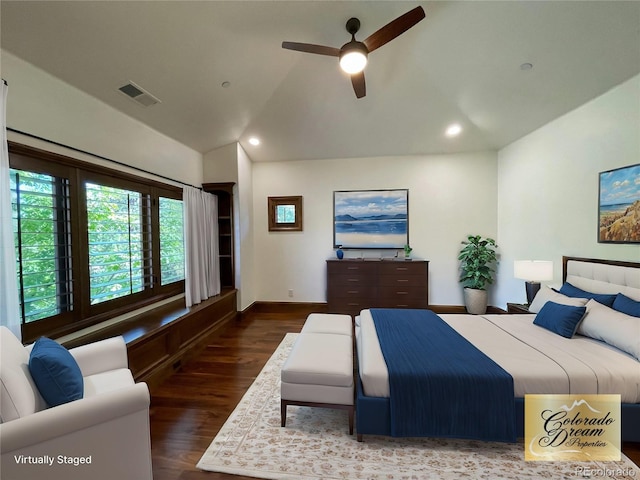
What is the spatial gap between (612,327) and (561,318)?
309 millimetres

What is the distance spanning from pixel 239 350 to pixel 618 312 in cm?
372

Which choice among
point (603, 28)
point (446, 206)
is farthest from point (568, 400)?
point (446, 206)

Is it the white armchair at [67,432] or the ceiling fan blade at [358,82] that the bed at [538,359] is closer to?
the white armchair at [67,432]

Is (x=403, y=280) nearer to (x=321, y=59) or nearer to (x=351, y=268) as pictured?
(x=351, y=268)

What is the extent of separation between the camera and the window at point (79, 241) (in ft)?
6.31

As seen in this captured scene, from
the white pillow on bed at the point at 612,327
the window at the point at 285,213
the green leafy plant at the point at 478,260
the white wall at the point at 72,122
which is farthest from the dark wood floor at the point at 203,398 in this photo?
the green leafy plant at the point at 478,260

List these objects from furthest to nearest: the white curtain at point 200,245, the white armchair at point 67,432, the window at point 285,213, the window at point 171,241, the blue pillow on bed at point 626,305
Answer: the window at point 285,213
the white curtain at point 200,245
the window at point 171,241
the blue pillow on bed at point 626,305
the white armchair at point 67,432

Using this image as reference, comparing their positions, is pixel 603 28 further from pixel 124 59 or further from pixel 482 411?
pixel 124 59

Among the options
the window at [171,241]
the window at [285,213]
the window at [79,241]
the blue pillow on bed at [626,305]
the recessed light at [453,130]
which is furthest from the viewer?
the window at [285,213]

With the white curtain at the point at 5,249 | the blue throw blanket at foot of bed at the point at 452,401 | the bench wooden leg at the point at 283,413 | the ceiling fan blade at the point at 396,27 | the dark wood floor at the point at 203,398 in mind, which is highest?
the ceiling fan blade at the point at 396,27

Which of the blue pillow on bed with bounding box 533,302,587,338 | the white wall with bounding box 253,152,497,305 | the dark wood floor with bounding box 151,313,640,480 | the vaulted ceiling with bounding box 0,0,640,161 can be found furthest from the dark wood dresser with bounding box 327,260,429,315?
the vaulted ceiling with bounding box 0,0,640,161

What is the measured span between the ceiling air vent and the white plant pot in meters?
5.13

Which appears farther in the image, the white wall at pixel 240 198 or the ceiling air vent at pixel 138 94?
the white wall at pixel 240 198

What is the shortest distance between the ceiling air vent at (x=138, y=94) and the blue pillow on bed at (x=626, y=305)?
472 centimetres
